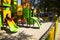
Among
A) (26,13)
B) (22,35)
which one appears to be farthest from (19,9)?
(22,35)

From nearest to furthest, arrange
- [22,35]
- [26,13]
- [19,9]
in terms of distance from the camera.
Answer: [22,35] < [26,13] < [19,9]

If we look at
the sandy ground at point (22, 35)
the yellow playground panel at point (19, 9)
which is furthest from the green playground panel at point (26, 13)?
the sandy ground at point (22, 35)

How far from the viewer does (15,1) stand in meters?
18.1

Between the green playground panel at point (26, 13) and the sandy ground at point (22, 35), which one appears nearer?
the sandy ground at point (22, 35)

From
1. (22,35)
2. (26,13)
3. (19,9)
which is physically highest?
(19,9)

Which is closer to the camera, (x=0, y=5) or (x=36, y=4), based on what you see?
(x=0, y=5)

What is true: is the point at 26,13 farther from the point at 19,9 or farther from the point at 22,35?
the point at 22,35

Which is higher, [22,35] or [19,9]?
[19,9]

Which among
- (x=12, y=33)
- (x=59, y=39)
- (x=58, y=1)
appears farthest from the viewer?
(x=58, y=1)

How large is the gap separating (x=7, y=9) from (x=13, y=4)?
48.3 inches

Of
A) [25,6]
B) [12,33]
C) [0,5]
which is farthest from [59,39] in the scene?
[25,6]

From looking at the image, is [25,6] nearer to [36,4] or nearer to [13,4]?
[13,4]

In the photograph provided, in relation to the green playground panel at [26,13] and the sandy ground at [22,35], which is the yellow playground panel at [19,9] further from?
the sandy ground at [22,35]

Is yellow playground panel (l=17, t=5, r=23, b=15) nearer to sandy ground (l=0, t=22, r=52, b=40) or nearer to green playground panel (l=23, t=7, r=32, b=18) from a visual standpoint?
green playground panel (l=23, t=7, r=32, b=18)
